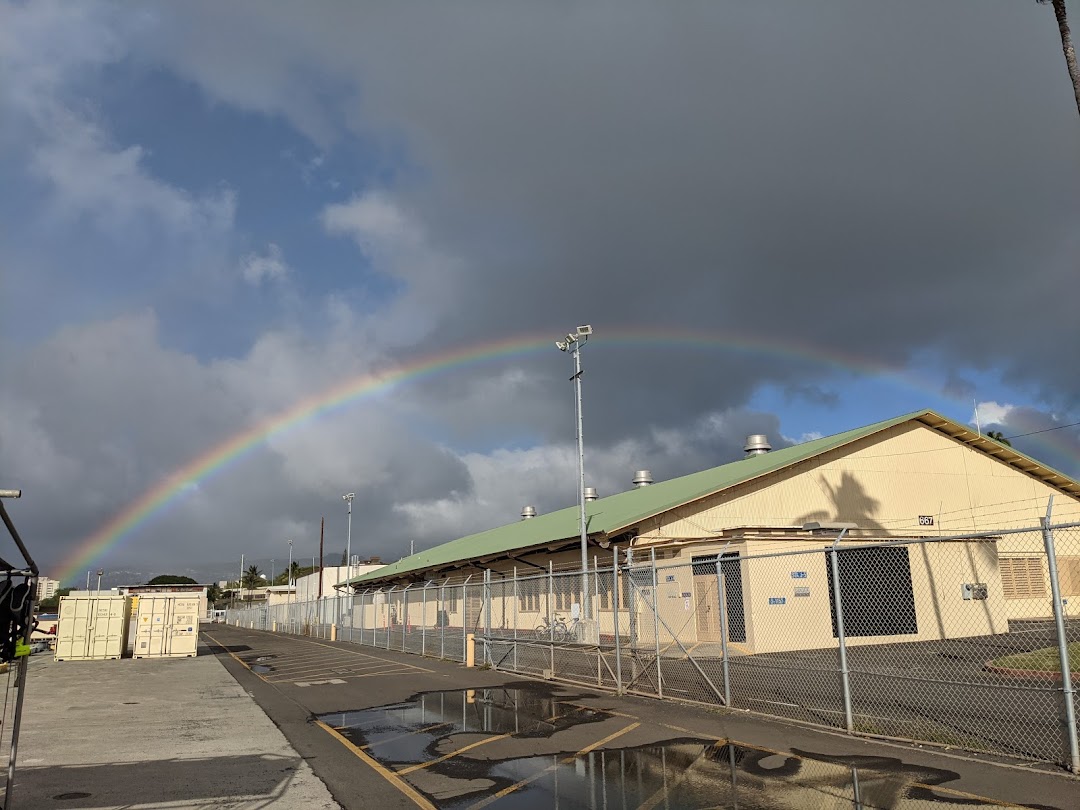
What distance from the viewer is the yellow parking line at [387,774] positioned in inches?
300

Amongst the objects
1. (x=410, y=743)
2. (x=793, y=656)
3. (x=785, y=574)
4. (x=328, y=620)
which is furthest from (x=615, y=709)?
(x=328, y=620)

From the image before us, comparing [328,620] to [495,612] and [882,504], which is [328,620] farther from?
[882,504]

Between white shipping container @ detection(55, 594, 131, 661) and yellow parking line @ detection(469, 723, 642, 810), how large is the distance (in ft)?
81.6

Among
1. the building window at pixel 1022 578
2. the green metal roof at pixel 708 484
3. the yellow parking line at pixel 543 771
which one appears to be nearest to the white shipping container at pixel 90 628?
the green metal roof at pixel 708 484

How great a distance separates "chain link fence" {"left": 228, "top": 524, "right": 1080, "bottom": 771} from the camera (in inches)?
429

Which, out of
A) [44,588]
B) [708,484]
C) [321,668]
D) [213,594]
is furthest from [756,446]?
[213,594]

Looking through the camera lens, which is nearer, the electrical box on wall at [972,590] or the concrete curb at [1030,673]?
the concrete curb at [1030,673]

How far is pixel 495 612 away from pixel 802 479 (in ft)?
49.6

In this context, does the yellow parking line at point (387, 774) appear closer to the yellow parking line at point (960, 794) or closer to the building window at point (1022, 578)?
the yellow parking line at point (960, 794)

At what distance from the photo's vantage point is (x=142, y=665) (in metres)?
26.4

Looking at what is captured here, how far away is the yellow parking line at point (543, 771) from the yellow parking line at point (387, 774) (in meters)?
0.47

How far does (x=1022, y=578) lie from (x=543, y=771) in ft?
88.1

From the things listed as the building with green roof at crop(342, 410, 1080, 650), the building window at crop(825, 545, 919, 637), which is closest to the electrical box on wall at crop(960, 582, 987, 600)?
the building with green roof at crop(342, 410, 1080, 650)

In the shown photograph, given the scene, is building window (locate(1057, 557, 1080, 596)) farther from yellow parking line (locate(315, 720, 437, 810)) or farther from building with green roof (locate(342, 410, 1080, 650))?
yellow parking line (locate(315, 720, 437, 810))
